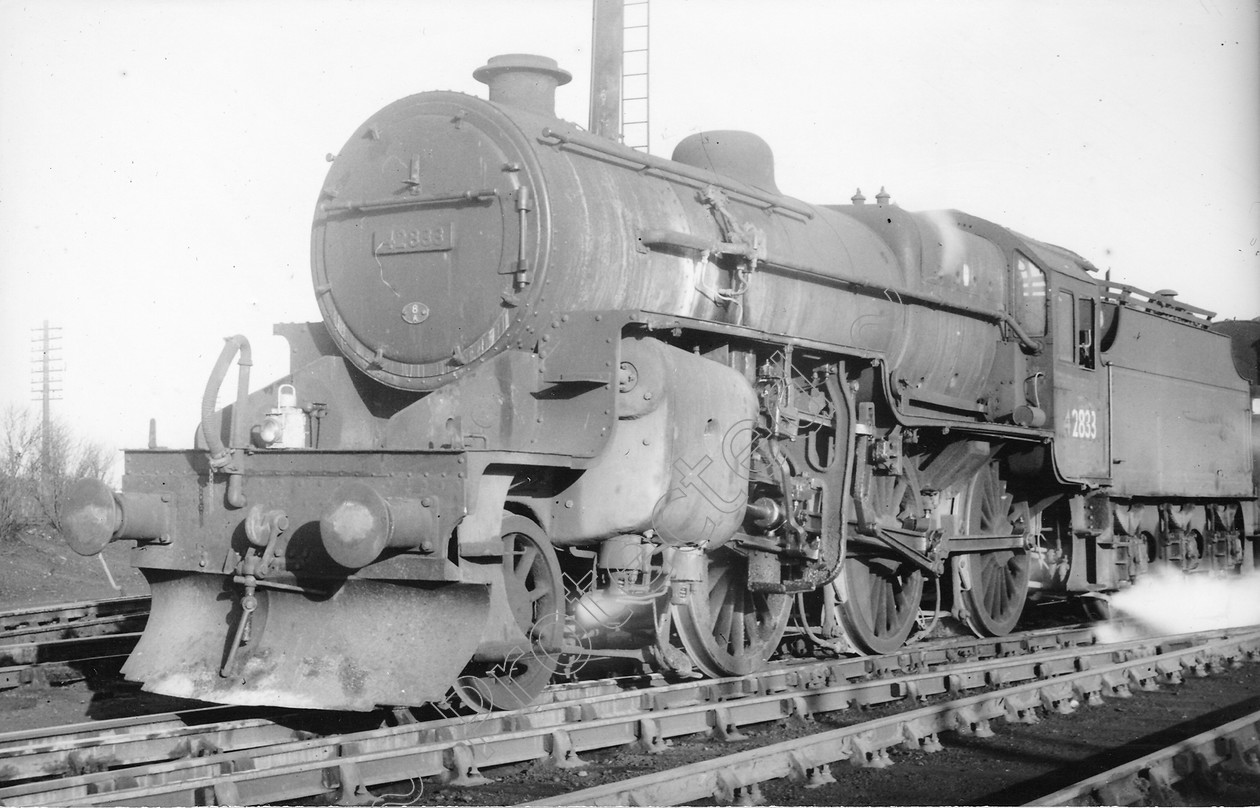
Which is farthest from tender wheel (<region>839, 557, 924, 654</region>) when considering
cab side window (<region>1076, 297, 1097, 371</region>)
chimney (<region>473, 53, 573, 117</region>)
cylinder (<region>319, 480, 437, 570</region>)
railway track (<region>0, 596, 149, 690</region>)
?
railway track (<region>0, 596, 149, 690</region>)

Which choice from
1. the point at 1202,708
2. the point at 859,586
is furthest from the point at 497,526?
the point at 1202,708

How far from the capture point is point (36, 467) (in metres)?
20.2

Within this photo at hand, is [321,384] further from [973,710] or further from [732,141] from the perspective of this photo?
[973,710]

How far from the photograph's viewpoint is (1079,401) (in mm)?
10586

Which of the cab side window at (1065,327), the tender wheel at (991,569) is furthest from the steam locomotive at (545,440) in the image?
the cab side window at (1065,327)

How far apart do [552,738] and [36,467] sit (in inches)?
685

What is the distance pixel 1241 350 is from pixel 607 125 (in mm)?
9433

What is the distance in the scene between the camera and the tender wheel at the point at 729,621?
7.19m

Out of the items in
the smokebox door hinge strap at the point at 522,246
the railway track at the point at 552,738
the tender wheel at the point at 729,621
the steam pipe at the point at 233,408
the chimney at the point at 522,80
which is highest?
the chimney at the point at 522,80

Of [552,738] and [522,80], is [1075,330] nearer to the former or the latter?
[522,80]

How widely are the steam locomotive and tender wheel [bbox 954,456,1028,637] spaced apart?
0.51 meters

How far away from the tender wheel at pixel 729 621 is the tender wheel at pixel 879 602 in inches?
27.7

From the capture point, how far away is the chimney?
7.08m

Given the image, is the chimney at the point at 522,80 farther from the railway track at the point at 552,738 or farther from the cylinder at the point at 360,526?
the railway track at the point at 552,738
